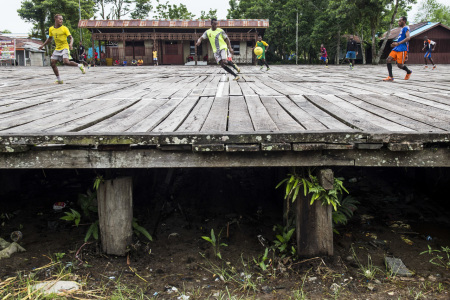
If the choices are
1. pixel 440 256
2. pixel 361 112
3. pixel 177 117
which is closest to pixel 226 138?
pixel 177 117

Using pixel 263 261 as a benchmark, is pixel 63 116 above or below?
above

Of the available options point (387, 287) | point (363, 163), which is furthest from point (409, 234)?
point (363, 163)

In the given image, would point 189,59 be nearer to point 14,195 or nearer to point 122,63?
point 122,63

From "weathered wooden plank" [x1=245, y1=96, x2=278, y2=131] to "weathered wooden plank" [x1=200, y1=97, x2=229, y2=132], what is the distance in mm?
306

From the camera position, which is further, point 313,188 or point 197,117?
point 197,117

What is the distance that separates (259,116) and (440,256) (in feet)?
7.68

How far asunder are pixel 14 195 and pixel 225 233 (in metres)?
3.47

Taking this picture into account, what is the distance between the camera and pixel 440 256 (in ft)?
11.8

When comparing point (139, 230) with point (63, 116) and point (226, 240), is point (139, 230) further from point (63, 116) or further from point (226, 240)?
point (63, 116)

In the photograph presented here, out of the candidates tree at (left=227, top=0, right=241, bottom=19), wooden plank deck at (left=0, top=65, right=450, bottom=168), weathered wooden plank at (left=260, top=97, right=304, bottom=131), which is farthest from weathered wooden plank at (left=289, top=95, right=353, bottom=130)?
tree at (left=227, top=0, right=241, bottom=19)

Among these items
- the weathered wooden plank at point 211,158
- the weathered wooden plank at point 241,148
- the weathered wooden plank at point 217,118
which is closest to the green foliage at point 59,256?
the weathered wooden plank at point 211,158

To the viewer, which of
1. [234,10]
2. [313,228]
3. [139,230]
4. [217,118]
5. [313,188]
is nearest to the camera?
[313,188]

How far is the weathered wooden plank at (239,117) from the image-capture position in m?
3.38

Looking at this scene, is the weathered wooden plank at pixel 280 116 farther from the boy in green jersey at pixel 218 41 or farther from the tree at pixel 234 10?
the tree at pixel 234 10
